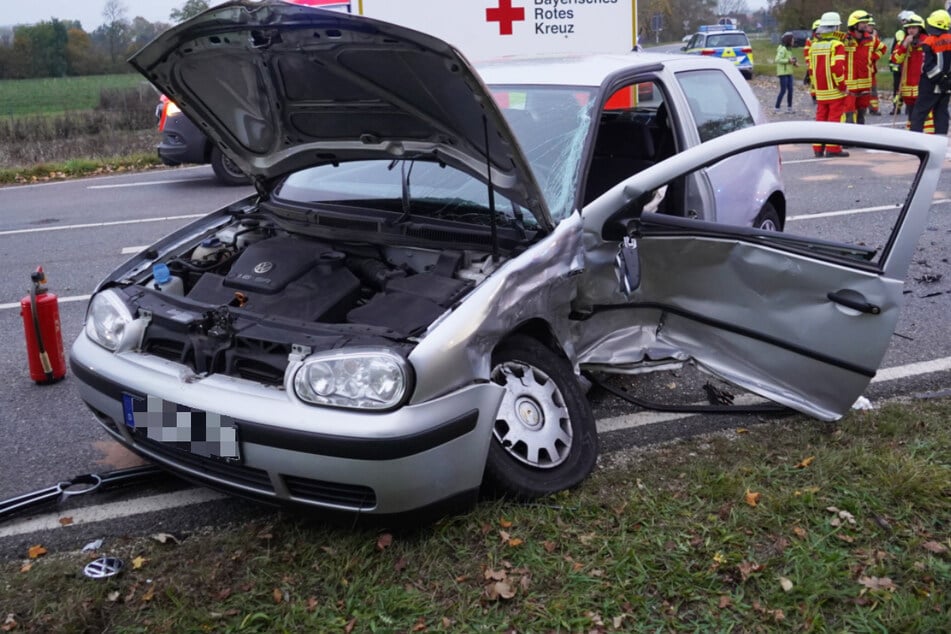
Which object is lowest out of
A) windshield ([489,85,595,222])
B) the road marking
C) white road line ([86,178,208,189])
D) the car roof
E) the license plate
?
the road marking

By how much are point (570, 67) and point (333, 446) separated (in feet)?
8.54

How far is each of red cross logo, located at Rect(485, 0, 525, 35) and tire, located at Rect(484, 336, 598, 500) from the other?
744 centimetres

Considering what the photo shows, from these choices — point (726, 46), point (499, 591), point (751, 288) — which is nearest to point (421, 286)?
point (499, 591)

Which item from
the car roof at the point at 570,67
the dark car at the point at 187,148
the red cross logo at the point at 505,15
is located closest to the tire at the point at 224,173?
the dark car at the point at 187,148

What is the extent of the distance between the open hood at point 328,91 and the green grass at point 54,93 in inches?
673

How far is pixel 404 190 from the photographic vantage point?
414 centimetres

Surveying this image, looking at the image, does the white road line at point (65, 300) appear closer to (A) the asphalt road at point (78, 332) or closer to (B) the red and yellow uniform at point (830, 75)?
(A) the asphalt road at point (78, 332)

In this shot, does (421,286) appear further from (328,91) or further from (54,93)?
(54,93)

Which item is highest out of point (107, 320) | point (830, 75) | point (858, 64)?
point (858, 64)

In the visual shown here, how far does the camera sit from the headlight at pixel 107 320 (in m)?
3.50

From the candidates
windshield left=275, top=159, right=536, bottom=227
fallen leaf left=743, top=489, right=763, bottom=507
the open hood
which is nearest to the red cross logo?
windshield left=275, top=159, right=536, bottom=227

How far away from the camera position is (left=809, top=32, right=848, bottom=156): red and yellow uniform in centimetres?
1270

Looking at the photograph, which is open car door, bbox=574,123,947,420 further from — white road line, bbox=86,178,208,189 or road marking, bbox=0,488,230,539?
white road line, bbox=86,178,208,189

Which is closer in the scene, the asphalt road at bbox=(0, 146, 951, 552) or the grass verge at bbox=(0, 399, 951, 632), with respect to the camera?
the grass verge at bbox=(0, 399, 951, 632)
